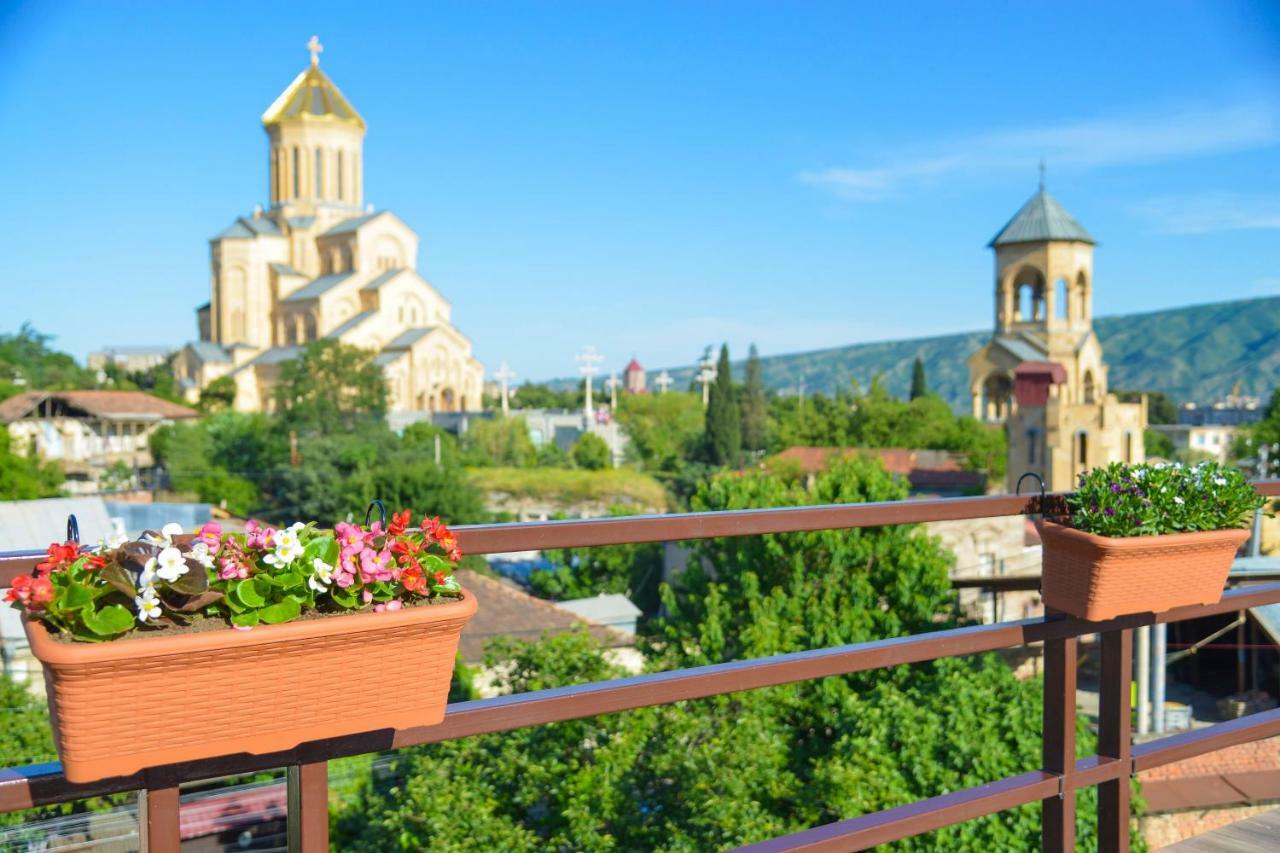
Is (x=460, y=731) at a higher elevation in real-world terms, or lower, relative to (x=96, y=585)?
lower

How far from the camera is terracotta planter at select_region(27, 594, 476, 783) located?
1119 mm

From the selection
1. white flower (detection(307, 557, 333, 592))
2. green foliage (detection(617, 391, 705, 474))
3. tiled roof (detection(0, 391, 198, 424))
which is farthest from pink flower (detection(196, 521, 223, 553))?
tiled roof (detection(0, 391, 198, 424))

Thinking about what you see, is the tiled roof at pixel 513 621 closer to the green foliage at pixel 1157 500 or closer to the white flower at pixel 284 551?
the green foliage at pixel 1157 500

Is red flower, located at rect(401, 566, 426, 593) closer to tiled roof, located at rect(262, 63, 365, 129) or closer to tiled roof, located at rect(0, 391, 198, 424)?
tiled roof, located at rect(0, 391, 198, 424)

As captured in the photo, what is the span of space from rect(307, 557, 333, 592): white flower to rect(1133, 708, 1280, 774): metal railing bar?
157 centimetres

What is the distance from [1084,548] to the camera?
1.95m

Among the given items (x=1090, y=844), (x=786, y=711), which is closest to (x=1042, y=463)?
(x=786, y=711)

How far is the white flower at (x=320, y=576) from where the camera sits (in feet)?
4.07

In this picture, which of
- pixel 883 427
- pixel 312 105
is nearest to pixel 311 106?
pixel 312 105

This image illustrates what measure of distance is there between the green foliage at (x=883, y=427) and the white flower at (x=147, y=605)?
43.2 m

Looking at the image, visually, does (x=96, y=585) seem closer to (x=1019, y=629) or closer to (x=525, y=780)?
(x=1019, y=629)

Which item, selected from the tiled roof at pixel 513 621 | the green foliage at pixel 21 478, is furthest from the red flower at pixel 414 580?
the green foliage at pixel 21 478

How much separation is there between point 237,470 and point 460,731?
1578 inches

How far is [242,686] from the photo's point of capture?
1203mm
